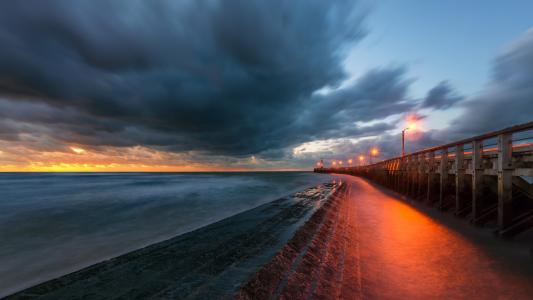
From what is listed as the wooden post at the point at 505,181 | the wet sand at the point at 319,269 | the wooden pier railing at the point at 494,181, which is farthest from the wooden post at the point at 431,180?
the wooden post at the point at 505,181

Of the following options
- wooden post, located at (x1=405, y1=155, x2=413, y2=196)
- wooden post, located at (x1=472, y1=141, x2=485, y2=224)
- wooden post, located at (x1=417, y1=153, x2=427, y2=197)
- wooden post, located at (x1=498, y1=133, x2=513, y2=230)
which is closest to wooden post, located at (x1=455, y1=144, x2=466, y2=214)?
wooden post, located at (x1=472, y1=141, x2=485, y2=224)

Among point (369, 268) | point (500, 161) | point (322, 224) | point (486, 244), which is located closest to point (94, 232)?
point (322, 224)

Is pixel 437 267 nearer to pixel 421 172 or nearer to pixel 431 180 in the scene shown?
pixel 431 180

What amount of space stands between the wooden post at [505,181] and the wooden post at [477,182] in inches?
62.7

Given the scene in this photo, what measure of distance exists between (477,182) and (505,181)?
1813 millimetres

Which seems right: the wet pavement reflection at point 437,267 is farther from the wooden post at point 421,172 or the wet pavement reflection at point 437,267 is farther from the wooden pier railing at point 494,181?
the wooden post at point 421,172

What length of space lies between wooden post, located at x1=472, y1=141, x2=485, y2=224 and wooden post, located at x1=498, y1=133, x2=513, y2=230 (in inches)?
62.7

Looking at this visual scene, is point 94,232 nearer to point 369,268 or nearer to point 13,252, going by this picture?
point 13,252

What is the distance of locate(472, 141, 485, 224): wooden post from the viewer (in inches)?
327

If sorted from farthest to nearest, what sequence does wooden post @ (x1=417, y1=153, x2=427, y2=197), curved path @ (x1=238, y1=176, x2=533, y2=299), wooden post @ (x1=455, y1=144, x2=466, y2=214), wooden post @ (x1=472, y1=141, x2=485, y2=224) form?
1. wooden post @ (x1=417, y1=153, x2=427, y2=197)
2. wooden post @ (x1=455, y1=144, x2=466, y2=214)
3. wooden post @ (x1=472, y1=141, x2=485, y2=224)
4. curved path @ (x1=238, y1=176, x2=533, y2=299)

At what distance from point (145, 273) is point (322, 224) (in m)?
5.93

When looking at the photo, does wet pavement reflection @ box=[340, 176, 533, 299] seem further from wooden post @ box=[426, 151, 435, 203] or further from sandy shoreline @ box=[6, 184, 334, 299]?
wooden post @ box=[426, 151, 435, 203]

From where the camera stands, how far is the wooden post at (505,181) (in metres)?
6.70

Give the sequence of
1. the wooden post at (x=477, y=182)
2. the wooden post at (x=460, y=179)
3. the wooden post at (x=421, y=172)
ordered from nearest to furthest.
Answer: the wooden post at (x=477, y=182) < the wooden post at (x=460, y=179) < the wooden post at (x=421, y=172)
